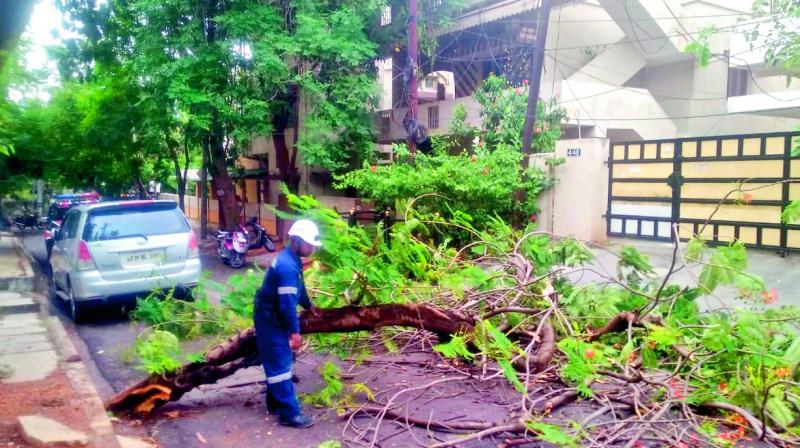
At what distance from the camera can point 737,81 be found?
61.6 feet

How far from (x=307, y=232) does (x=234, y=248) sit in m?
10.4

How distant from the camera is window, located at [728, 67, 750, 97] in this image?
730 inches

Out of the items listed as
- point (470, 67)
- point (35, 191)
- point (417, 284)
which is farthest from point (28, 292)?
point (35, 191)

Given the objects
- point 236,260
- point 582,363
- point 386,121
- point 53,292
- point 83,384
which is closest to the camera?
point 582,363

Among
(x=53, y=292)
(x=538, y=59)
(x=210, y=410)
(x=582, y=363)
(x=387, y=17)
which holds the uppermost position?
(x=387, y=17)

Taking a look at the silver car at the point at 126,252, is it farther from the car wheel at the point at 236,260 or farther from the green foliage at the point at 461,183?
the car wheel at the point at 236,260

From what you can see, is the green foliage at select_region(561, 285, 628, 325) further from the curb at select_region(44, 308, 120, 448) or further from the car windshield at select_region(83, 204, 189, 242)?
the car windshield at select_region(83, 204, 189, 242)

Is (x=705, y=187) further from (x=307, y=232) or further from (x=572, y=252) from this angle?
(x=307, y=232)

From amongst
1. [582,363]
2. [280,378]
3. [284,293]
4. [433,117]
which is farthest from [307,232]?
[433,117]

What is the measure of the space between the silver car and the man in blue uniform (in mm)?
3853

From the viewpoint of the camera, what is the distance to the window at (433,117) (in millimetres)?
16984

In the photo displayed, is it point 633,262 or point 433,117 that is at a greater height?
point 433,117

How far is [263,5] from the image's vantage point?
13930 mm

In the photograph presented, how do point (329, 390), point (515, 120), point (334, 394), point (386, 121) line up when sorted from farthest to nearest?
point (386, 121)
point (515, 120)
point (334, 394)
point (329, 390)
